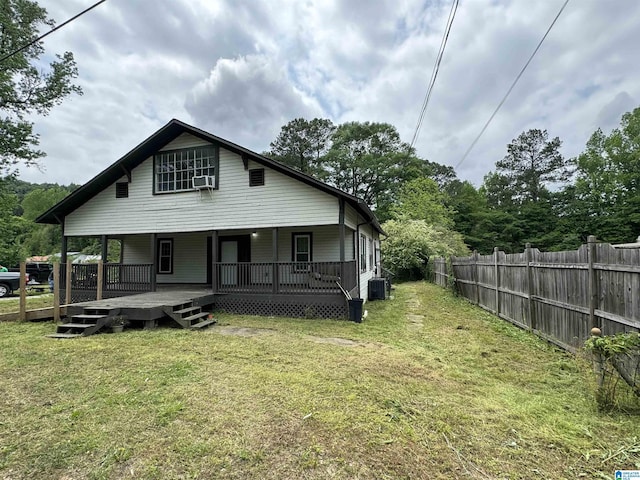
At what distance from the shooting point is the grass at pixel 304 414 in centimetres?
252

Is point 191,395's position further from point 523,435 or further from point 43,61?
point 43,61

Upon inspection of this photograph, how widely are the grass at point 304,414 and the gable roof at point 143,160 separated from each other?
17.6 ft

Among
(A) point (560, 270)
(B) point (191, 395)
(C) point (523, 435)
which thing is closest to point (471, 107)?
(A) point (560, 270)

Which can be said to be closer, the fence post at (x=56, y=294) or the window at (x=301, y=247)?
the fence post at (x=56, y=294)

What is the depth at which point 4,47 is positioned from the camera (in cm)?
1630

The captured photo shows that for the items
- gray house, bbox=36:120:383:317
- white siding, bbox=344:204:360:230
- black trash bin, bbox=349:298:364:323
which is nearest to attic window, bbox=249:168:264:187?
gray house, bbox=36:120:383:317

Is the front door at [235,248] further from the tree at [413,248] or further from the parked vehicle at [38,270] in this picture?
the parked vehicle at [38,270]

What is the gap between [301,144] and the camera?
35.9 meters

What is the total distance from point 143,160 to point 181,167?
169cm

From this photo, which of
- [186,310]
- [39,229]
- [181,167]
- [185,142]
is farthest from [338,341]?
[39,229]

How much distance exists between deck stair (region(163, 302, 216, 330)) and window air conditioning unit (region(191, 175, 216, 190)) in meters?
4.08

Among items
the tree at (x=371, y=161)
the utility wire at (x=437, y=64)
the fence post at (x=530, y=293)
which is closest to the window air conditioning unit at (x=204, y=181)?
the utility wire at (x=437, y=64)

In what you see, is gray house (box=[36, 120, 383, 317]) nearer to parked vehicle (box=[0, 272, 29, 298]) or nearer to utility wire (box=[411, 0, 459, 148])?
utility wire (box=[411, 0, 459, 148])

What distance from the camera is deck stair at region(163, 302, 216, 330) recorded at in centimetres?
781
